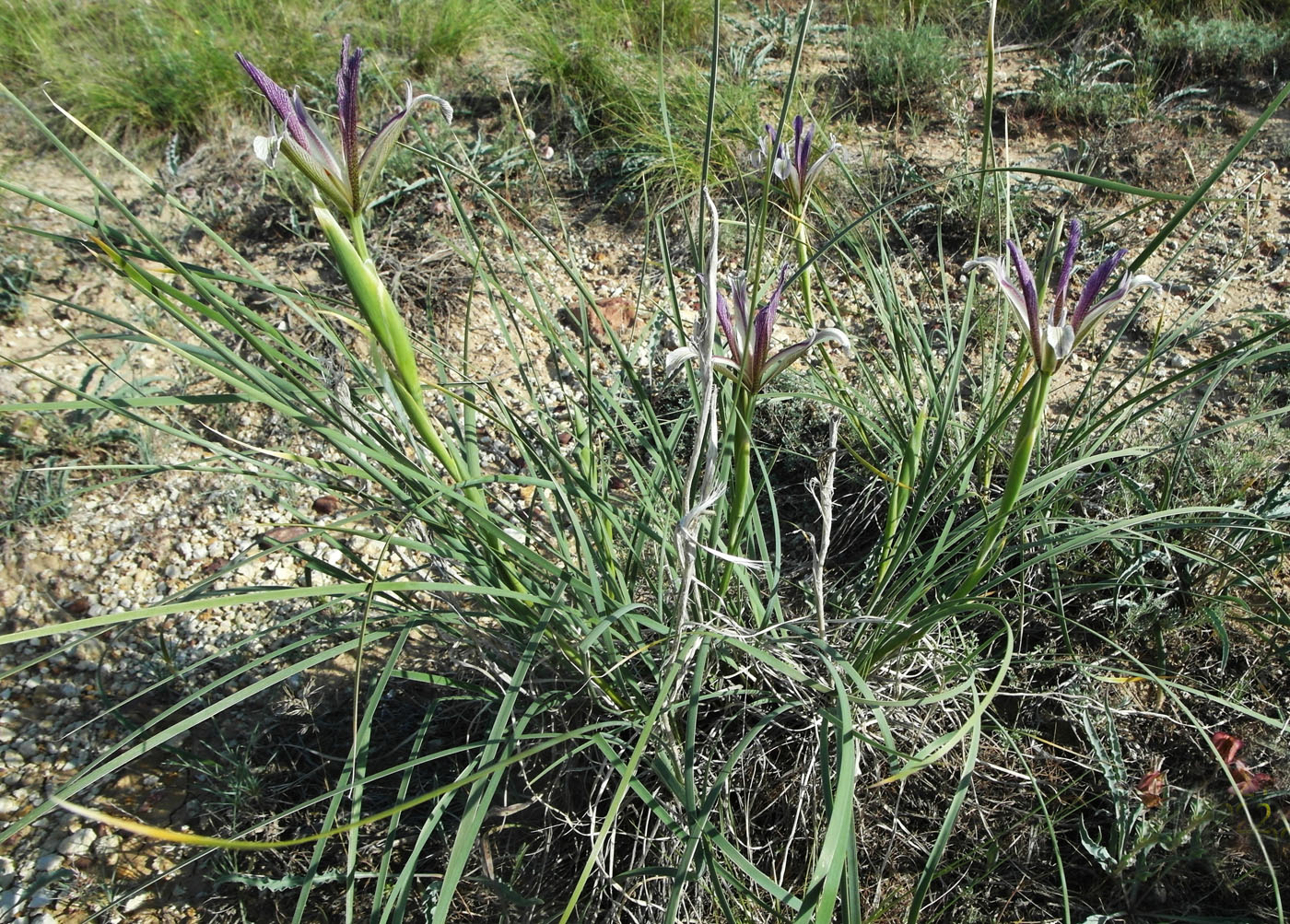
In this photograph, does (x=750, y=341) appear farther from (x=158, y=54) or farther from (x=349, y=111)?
(x=158, y=54)

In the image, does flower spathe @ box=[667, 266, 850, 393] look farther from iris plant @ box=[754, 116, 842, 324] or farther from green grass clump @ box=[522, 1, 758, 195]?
green grass clump @ box=[522, 1, 758, 195]

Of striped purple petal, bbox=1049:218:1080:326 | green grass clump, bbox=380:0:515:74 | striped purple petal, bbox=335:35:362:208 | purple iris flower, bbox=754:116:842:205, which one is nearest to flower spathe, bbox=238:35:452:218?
striped purple petal, bbox=335:35:362:208

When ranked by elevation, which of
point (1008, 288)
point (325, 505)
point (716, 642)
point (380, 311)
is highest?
point (380, 311)

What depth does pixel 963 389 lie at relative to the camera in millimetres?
2479

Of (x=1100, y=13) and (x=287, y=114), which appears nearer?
(x=287, y=114)

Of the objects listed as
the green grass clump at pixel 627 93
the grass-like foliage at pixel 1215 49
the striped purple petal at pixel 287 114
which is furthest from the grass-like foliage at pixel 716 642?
the grass-like foliage at pixel 1215 49

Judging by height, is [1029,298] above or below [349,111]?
below

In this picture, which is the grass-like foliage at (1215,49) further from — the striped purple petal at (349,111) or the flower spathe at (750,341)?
the striped purple petal at (349,111)

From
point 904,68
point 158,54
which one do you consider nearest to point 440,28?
point 158,54

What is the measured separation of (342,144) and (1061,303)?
101 centimetres

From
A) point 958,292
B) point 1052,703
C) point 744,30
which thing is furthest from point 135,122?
point 1052,703

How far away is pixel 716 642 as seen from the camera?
4.86ft

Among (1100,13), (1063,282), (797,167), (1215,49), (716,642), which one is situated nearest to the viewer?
(1063,282)

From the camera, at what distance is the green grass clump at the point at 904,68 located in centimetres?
347
